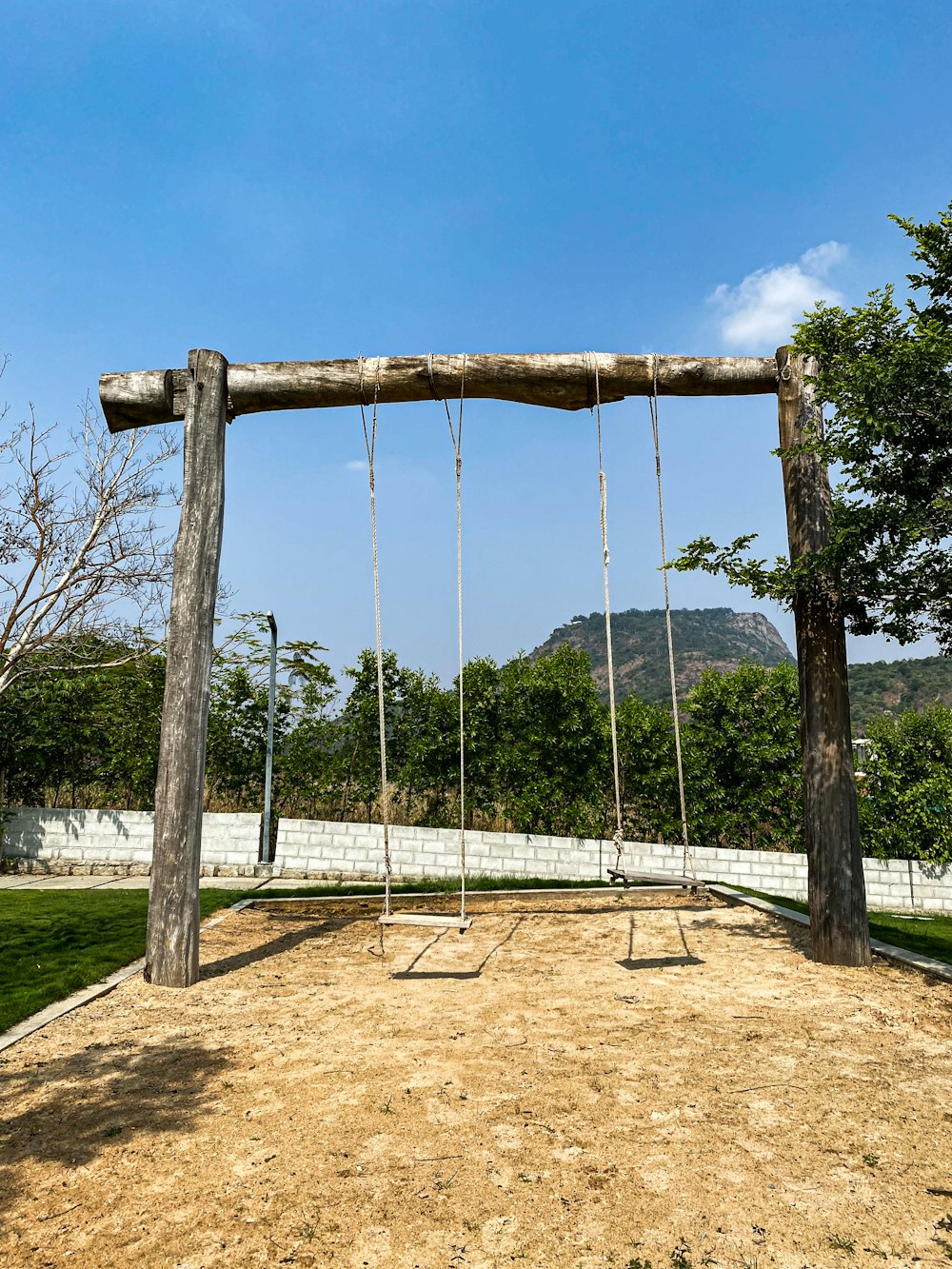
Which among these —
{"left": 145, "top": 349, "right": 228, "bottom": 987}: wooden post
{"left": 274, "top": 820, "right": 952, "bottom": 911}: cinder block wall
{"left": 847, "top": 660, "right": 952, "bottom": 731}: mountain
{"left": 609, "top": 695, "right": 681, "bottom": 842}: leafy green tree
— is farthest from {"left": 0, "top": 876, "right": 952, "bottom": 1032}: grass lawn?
{"left": 847, "top": 660, "right": 952, "bottom": 731}: mountain

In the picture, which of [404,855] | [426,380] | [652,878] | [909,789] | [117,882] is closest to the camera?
[652,878]

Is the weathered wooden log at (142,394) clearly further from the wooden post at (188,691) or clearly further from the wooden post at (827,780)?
the wooden post at (827,780)

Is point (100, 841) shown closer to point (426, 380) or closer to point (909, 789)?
point (426, 380)

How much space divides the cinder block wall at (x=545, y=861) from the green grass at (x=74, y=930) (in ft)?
1.61

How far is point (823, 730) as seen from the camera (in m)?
6.09

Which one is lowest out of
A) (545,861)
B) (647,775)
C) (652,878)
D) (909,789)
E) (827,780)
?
(545,861)

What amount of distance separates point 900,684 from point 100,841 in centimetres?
5081

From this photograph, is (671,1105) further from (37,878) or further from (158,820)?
(37,878)

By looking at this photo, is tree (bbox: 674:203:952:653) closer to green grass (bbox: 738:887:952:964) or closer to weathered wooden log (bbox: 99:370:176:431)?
green grass (bbox: 738:887:952:964)

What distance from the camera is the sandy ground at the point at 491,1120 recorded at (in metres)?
2.60

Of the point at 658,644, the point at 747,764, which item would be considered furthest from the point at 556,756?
the point at 658,644

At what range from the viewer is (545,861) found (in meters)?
11.9

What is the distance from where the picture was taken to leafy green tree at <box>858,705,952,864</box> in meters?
12.8

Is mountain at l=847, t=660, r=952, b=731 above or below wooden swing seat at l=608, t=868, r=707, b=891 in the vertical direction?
above
